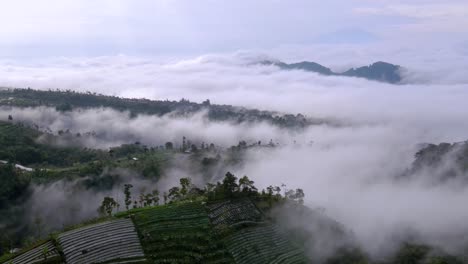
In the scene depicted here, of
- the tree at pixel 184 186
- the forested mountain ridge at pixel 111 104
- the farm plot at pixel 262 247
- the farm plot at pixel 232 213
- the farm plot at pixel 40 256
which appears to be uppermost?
the forested mountain ridge at pixel 111 104

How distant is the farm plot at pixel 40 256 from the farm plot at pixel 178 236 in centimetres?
872

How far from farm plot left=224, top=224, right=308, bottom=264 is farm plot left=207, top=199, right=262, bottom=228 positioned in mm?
1925

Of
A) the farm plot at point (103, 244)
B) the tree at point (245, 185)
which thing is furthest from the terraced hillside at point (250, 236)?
the farm plot at point (103, 244)

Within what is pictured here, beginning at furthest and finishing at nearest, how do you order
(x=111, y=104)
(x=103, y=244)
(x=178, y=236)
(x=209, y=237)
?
(x=111, y=104)
(x=209, y=237)
(x=178, y=236)
(x=103, y=244)

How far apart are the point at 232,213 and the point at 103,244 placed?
682 inches

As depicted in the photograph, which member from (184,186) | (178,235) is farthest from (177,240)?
(184,186)

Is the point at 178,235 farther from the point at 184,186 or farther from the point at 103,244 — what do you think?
the point at 184,186

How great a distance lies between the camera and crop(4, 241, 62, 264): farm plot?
4444 centimetres

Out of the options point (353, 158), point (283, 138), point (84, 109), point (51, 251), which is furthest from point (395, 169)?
point (84, 109)

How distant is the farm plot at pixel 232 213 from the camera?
5678 centimetres

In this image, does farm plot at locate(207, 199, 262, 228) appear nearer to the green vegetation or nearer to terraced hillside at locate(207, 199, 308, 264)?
terraced hillside at locate(207, 199, 308, 264)

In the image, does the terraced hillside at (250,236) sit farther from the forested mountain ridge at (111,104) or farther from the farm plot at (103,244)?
the forested mountain ridge at (111,104)

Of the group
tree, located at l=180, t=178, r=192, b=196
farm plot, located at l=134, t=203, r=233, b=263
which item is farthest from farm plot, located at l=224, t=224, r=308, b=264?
tree, located at l=180, t=178, r=192, b=196

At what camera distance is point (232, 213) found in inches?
2330
